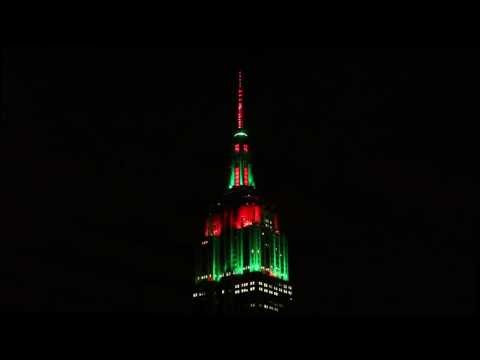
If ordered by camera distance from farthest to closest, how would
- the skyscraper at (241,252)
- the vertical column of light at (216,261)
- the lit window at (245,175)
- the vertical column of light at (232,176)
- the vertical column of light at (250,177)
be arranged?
the vertical column of light at (250,177) < the vertical column of light at (232,176) < the lit window at (245,175) < the vertical column of light at (216,261) < the skyscraper at (241,252)

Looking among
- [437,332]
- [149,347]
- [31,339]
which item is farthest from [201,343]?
[437,332]

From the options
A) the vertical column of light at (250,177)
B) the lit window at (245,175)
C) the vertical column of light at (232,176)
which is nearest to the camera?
the lit window at (245,175)

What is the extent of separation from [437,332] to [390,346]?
90 cm

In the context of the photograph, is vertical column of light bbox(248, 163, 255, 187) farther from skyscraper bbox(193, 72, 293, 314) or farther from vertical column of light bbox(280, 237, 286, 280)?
vertical column of light bbox(280, 237, 286, 280)

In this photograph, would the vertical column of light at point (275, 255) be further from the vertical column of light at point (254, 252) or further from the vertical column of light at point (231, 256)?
the vertical column of light at point (231, 256)

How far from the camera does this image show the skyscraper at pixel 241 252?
154788 millimetres

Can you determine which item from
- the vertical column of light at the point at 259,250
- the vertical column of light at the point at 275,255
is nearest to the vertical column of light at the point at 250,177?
the vertical column of light at the point at 275,255

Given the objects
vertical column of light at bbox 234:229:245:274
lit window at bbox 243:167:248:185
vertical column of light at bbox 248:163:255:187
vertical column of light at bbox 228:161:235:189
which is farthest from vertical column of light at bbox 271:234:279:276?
vertical column of light at bbox 228:161:235:189

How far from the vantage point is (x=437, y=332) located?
15125 mm

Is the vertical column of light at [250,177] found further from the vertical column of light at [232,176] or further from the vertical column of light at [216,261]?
the vertical column of light at [216,261]

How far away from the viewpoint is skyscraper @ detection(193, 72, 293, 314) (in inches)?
6094

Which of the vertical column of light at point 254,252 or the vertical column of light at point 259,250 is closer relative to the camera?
the vertical column of light at point 254,252

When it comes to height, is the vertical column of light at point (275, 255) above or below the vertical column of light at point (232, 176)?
below

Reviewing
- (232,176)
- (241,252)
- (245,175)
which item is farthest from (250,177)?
(241,252)
